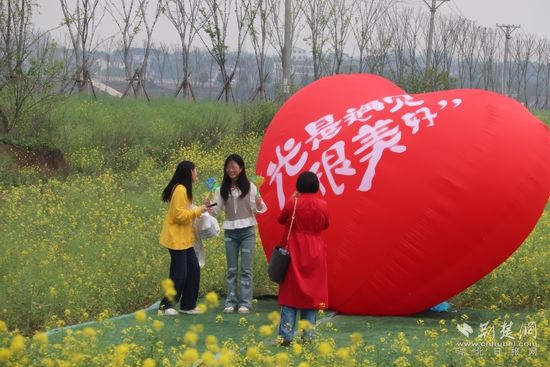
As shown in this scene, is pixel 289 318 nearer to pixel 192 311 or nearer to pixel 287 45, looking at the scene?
pixel 192 311

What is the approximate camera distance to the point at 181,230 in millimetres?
7965

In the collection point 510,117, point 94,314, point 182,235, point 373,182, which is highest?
point 510,117

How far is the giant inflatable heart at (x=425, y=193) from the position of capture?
7.18 meters

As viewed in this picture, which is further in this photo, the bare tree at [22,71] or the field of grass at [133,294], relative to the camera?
the bare tree at [22,71]

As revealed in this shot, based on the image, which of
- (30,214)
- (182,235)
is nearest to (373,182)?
(182,235)

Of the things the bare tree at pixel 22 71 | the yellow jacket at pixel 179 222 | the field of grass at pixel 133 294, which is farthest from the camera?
the bare tree at pixel 22 71

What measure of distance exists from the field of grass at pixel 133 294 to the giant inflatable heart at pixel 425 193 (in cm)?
33

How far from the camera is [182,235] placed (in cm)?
797

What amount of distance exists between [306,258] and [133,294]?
8.30 ft

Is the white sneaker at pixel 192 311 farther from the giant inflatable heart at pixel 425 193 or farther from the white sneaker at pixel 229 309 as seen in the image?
the giant inflatable heart at pixel 425 193

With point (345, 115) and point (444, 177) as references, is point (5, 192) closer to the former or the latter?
point (345, 115)

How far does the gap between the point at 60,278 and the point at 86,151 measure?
895 centimetres
